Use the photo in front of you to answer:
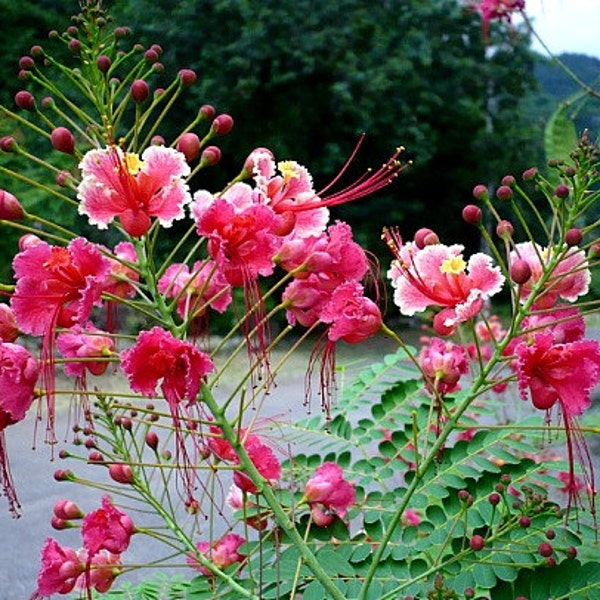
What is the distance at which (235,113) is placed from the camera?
8.40 metres

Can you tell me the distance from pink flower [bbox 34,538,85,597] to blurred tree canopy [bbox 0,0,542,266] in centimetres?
726

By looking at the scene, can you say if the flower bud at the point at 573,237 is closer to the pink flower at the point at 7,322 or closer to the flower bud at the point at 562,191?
the flower bud at the point at 562,191

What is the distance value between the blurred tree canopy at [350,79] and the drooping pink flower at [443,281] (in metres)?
7.18

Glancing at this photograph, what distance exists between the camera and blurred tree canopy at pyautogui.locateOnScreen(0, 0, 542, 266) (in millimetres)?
8266

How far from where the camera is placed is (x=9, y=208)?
0.84 m

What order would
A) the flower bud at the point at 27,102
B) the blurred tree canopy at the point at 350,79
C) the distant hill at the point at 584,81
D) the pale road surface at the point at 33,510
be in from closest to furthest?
the flower bud at the point at 27,102
the distant hill at the point at 584,81
the pale road surface at the point at 33,510
the blurred tree canopy at the point at 350,79

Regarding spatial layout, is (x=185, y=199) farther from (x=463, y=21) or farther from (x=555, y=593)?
(x=463, y=21)

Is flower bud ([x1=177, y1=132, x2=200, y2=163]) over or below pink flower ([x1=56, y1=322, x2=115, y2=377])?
over

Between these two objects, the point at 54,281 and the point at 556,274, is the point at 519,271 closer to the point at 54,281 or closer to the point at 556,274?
the point at 556,274

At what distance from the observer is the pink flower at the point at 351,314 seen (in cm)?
87

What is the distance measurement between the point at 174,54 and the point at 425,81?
229 cm

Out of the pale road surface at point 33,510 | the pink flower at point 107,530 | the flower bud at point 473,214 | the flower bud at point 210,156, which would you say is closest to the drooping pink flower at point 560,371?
the flower bud at point 473,214

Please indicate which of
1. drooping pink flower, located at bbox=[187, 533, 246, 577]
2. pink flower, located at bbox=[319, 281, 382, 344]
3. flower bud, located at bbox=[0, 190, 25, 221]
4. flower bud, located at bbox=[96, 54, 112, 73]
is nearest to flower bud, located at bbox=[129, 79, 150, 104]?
flower bud, located at bbox=[96, 54, 112, 73]

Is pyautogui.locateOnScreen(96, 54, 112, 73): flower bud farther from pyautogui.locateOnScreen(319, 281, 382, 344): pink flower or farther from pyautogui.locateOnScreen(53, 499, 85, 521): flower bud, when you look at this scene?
pyautogui.locateOnScreen(53, 499, 85, 521): flower bud
